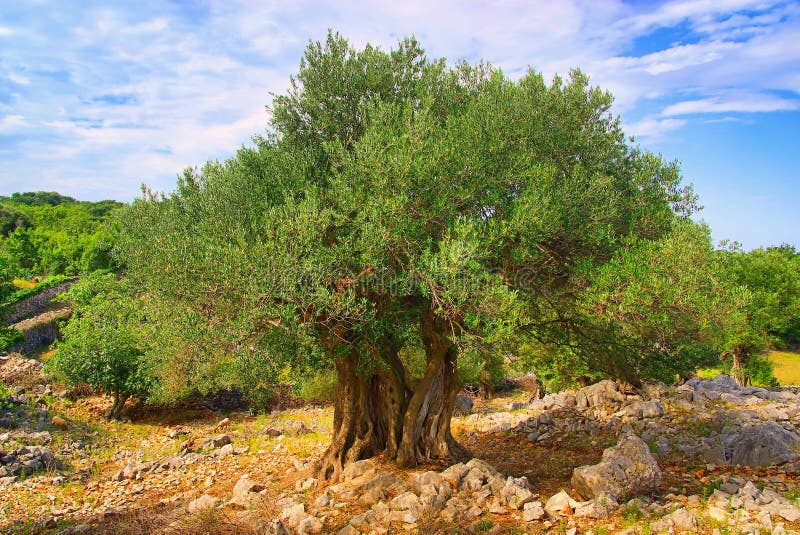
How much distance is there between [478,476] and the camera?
13.6m

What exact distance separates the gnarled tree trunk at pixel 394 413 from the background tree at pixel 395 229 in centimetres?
6

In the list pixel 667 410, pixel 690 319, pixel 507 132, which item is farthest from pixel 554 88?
pixel 667 410

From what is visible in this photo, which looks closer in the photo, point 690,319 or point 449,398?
point 690,319

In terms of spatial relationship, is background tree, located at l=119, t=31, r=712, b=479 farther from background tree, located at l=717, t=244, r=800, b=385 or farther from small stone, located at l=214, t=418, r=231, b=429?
background tree, located at l=717, t=244, r=800, b=385

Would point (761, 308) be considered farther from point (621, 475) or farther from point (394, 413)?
point (394, 413)

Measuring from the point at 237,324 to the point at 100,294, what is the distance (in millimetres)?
28387

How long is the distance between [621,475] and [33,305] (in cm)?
5587

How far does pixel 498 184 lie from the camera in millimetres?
12453

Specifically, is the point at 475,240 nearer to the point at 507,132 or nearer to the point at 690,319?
the point at 507,132

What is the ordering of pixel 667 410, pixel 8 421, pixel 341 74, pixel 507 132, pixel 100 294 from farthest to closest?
pixel 100 294
pixel 8 421
pixel 667 410
pixel 341 74
pixel 507 132

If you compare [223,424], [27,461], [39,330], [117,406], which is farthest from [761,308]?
[39,330]

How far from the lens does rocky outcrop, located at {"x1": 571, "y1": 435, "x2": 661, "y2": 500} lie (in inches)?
474

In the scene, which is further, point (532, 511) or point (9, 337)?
point (9, 337)

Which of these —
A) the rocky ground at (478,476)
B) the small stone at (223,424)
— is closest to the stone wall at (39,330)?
the rocky ground at (478,476)
